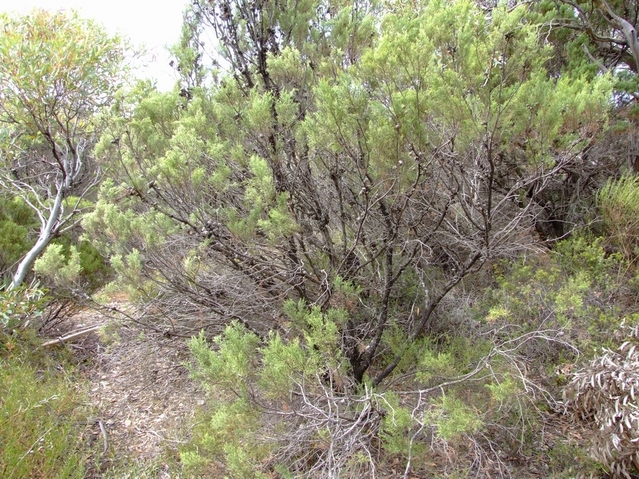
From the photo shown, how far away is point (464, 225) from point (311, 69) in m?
1.80

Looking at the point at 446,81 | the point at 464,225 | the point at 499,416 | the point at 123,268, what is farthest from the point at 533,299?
the point at 123,268

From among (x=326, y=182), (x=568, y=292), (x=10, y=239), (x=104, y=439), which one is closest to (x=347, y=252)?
(x=326, y=182)

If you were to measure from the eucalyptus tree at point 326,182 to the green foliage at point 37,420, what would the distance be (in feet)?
3.34

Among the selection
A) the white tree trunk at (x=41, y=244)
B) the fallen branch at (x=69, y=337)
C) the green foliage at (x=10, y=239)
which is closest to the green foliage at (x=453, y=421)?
the fallen branch at (x=69, y=337)

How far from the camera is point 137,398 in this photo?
4.00m

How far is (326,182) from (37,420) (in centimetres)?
276

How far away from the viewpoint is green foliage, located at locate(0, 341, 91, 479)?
2.58 metres

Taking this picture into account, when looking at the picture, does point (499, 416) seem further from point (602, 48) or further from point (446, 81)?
point (602, 48)

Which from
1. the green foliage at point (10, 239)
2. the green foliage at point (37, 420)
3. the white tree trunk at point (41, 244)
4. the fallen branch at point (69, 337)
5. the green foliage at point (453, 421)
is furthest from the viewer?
the green foliage at point (10, 239)

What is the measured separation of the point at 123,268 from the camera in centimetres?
303

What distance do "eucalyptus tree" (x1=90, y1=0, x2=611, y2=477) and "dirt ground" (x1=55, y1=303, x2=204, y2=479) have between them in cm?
56

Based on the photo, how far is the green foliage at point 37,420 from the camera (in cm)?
258

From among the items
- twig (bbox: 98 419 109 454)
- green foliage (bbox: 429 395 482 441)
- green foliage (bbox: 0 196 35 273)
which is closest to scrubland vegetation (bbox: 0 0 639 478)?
green foliage (bbox: 429 395 482 441)

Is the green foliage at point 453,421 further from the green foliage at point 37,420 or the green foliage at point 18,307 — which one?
the green foliage at point 18,307
